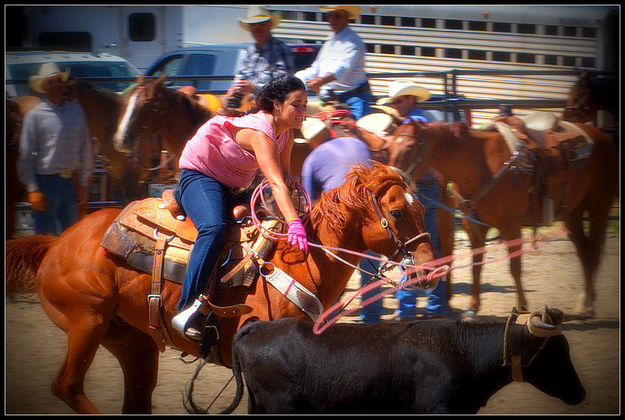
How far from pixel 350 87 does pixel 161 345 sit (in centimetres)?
402

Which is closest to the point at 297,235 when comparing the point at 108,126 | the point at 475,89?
the point at 108,126

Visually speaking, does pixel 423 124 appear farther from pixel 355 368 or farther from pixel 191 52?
pixel 191 52

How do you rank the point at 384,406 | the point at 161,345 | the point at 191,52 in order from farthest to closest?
the point at 191,52
the point at 161,345
the point at 384,406

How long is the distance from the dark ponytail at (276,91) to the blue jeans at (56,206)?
3.66 m

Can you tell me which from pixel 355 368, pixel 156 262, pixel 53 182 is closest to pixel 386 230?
pixel 355 368

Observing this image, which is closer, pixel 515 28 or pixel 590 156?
pixel 590 156

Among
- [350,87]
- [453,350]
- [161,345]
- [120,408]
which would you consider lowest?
[120,408]

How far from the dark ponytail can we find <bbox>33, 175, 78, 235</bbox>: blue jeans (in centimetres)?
366

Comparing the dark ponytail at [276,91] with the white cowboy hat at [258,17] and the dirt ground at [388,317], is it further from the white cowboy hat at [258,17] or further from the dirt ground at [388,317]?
the white cowboy hat at [258,17]

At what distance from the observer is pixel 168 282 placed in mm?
4137

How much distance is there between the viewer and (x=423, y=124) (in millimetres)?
6922

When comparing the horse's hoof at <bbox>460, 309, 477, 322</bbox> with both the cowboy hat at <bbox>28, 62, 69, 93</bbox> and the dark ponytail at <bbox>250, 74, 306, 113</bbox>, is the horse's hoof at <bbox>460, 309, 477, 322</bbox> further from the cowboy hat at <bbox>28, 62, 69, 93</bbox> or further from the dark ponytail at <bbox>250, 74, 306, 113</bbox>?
the cowboy hat at <bbox>28, 62, 69, 93</bbox>

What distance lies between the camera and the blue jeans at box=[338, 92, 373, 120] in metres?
7.51

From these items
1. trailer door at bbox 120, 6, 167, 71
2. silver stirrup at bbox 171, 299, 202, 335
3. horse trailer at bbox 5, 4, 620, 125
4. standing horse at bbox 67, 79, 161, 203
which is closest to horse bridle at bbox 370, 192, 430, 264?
silver stirrup at bbox 171, 299, 202, 335
